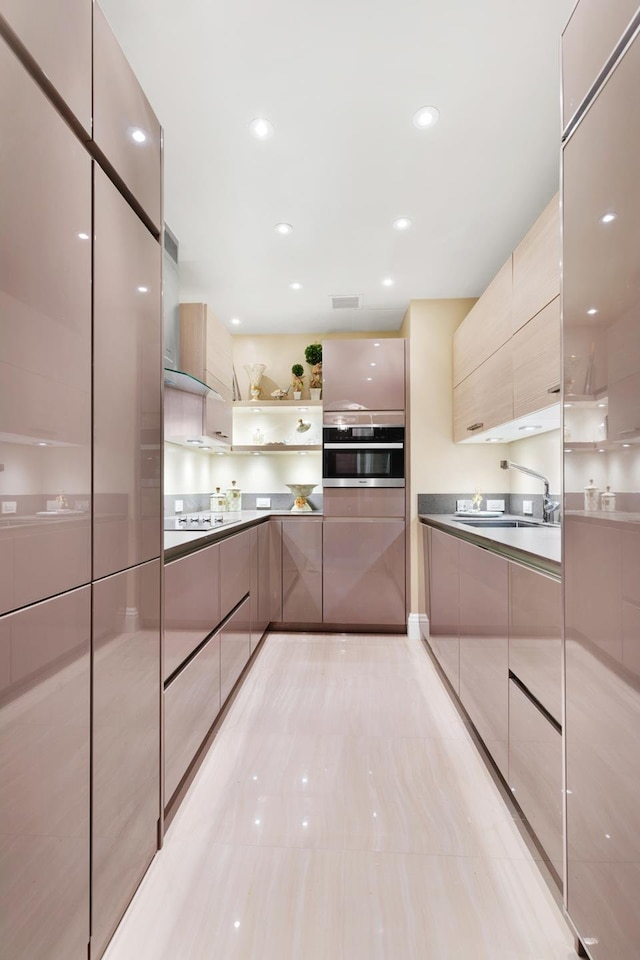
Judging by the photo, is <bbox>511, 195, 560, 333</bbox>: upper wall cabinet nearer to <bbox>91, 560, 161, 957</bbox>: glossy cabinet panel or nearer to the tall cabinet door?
the tall cabinet door

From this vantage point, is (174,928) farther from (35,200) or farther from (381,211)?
(381,211)

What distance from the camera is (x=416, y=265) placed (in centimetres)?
292

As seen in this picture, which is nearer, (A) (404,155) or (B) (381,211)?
(A) (404,155)

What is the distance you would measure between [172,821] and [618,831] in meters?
1.30

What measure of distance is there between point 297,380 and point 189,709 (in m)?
2.87

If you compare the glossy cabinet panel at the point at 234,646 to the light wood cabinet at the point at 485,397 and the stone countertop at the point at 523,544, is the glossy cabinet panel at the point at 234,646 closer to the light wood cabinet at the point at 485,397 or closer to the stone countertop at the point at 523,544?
the stone countertop at the point at 523,544

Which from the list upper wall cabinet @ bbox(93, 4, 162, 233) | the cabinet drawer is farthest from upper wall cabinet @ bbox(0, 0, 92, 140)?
the cabinet drawer

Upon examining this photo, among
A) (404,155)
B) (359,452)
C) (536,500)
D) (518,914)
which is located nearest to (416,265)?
(404,155)

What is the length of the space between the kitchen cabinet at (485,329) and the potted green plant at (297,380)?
1.30 meters

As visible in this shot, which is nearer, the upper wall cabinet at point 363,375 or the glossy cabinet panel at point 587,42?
the glossy cabinet panel at point 587,42

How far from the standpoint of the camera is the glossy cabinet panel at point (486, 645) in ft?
5.21

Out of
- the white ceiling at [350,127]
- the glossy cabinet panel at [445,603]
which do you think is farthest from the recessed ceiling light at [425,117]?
the glossy cabinet panel at [445,603]

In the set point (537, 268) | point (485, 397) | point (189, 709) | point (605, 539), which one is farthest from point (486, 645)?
point (537, 268)

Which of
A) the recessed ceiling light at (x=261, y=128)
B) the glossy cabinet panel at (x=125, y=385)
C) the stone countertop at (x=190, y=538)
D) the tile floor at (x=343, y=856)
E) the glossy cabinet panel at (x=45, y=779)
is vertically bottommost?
the tile floor at (x=343, y=856)
